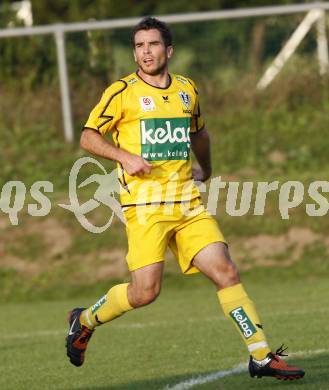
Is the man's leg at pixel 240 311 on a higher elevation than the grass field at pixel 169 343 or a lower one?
higher

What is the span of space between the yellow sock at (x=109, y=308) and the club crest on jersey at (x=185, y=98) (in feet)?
4.23

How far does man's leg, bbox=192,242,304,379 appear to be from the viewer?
771 centimetres

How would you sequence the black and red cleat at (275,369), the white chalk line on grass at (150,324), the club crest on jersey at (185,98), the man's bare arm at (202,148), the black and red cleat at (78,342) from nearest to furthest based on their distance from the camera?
the black and red cleat at (275,369), the club crest on jersey at (185,98), the black and red cleat at (78,342), the man's bare arm at (202,148), the white chalk line on grass at (150,324)

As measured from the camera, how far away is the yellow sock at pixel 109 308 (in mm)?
8250

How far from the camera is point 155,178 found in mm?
8086

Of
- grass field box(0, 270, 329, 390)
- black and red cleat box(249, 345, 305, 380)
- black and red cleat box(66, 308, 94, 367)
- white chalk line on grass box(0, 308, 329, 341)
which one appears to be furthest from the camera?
white chalk line on grass box(0, 308, 329, 341)

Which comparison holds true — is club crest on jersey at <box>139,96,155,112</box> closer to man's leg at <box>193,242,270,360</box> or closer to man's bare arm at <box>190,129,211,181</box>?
man's bare arm at <box>190,129,211,181</box>

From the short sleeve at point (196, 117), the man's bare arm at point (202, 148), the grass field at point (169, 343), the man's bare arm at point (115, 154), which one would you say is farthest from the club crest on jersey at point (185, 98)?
the grass field at point (169, 343)

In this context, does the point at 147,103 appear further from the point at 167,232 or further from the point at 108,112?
the point at 167,232

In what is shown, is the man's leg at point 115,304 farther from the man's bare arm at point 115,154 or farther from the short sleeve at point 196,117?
the short sleeve at point 196,117

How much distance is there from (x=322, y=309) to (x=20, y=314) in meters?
3.85

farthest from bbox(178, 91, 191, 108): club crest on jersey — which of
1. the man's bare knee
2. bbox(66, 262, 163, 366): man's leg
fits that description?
the man's bare knee

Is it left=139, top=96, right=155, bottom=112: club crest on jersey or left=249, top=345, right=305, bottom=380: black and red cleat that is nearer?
left=249, top=345, right=305, bottom=380: black and red cleat

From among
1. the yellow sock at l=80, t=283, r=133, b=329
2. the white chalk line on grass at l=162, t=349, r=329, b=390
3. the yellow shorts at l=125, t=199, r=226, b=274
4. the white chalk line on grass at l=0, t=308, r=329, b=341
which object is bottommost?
the white chalk line on grass at l=0, t=308, r=329, b=341
